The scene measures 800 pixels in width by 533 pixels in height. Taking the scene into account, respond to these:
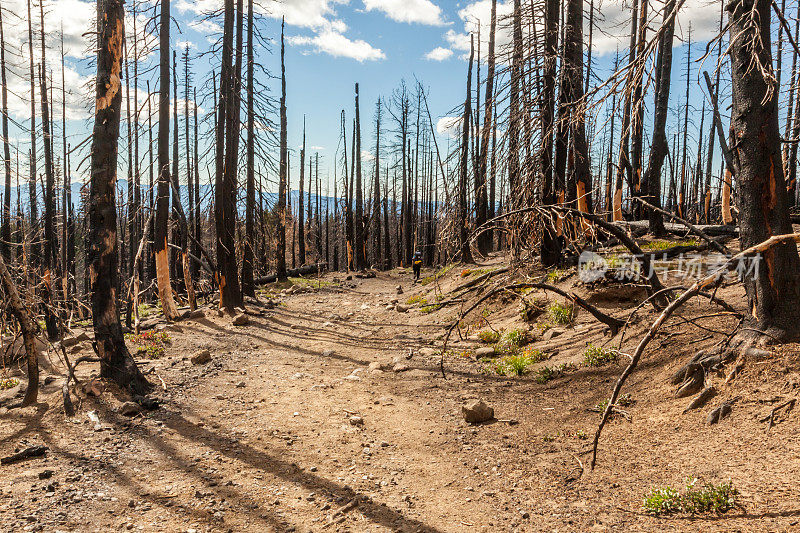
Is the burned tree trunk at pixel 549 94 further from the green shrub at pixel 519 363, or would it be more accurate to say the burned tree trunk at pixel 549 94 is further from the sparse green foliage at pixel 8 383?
the sparse green foliage at pixel 8 383

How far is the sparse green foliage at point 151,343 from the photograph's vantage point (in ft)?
26.4

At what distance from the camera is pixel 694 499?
9.39 ft

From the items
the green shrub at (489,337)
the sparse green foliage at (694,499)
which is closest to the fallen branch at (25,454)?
the sparse green foliage at (694,499)

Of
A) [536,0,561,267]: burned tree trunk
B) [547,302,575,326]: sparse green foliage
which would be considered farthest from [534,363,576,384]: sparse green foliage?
[536,0,561,267]: burned tree trunk

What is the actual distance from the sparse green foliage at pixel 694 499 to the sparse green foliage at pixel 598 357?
8.84 feet

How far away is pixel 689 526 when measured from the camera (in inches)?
106

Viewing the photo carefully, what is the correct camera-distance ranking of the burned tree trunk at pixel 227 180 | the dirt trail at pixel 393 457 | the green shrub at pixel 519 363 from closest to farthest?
the dirt trail at pixel 393 457 < the green shrub at pixel 519 363 < the burned tree trunk at pixel 227 180

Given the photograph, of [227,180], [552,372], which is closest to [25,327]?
[552,372]

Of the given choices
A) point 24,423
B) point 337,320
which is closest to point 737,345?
point 24,423

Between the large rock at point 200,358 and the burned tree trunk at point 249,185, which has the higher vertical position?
the burned tree trunk at point 249,185

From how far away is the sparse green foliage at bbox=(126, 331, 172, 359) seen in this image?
26.4 feet

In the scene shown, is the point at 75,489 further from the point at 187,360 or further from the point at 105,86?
the point at 105,86

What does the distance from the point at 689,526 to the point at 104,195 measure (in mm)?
7101

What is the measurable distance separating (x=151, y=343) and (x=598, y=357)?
25.9 feet
